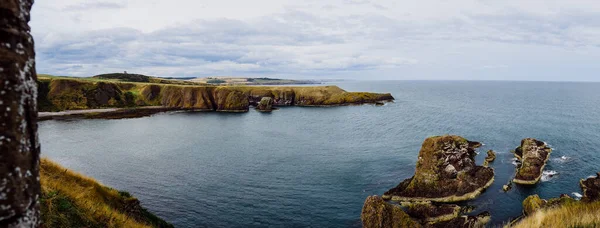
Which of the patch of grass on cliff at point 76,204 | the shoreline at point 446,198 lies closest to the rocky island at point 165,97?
the shoreline at point 446,198

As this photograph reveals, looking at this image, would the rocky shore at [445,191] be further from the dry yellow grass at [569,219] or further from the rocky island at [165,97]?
the rocky island at [165,97]

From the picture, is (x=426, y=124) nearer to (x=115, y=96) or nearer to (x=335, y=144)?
(x=335, y=144)

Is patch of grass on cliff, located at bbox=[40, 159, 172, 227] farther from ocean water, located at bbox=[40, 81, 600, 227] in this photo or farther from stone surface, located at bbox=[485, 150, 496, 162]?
stone surface, located at bbox=[485, 150, 496, 162]

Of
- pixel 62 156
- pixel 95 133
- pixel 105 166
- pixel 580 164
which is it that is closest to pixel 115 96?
pixel 95 133

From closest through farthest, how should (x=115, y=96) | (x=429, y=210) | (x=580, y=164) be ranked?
(x=429, y=210), (x=580, y=164), (x=115, y=96)

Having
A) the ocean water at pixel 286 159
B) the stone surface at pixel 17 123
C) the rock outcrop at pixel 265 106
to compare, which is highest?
the stone surface at pixel 17 123

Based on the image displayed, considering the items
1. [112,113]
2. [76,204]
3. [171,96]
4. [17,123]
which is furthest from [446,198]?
[171,96]
